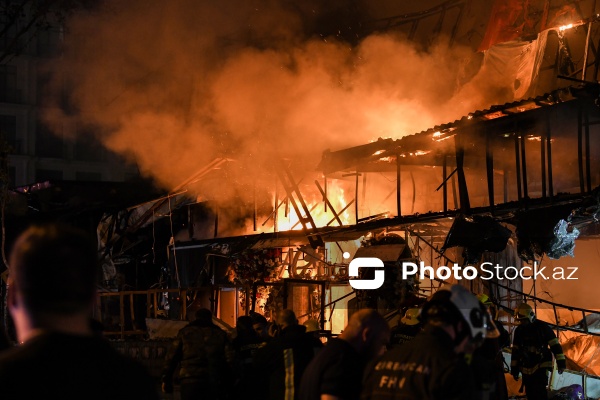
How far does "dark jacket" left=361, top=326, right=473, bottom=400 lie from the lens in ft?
12.3

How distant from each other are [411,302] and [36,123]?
50462 mm

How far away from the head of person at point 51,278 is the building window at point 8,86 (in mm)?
57772

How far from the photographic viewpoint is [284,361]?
22.4 feet

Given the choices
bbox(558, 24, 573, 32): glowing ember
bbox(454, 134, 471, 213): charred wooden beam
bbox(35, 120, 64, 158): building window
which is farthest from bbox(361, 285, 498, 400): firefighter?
bbox(35, 120, 64, 158): building window

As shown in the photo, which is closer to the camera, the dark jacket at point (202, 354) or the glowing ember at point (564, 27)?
the dark jacket at point (202, 354)

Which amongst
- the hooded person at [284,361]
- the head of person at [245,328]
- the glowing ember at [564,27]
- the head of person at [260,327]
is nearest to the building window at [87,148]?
the glowing ember at [564,27]

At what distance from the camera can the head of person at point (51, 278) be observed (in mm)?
2330

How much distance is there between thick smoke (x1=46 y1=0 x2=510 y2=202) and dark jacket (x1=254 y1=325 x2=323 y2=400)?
10.1m

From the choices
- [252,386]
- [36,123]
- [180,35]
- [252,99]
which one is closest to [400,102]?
[252,99]

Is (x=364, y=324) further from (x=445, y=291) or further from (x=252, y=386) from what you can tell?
(x=252, y=386)

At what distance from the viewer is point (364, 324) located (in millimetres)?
5066

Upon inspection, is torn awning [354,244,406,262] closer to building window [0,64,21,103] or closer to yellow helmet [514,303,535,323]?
yellow helmet [514,303,535,323]

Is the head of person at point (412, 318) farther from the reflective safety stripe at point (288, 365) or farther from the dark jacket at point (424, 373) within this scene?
the dark jacket at point (424, 373)

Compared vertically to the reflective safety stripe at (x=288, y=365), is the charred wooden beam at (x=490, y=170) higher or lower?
higher
